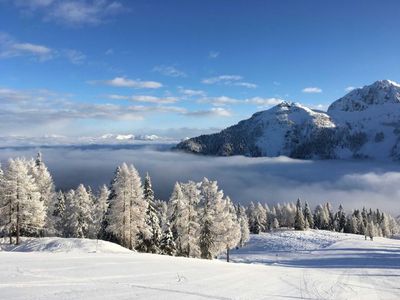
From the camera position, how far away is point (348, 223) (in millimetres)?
170625

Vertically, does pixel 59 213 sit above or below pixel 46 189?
below

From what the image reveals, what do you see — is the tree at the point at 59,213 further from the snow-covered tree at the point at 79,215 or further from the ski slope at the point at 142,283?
the ski slope at the point at 142,283

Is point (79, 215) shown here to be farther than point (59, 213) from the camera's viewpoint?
No

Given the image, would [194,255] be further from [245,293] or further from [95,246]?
[245,293]

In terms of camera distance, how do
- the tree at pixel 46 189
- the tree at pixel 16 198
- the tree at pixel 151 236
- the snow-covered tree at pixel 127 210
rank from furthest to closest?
the tree at pixel 46 189, the tree at pixel 151 236, the snow-covered tree at pixel 127 210, the tree at pixel 16 198

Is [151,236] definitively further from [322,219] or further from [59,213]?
[322,219]

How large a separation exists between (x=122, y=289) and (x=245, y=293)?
5.74m

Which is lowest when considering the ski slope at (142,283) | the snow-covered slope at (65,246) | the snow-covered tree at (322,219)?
the snow-covered tree at (322,219)

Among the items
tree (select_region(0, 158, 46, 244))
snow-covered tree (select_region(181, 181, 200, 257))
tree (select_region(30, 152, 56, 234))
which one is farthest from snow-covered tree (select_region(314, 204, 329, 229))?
tree (select_region(0, 158, 46, 244))

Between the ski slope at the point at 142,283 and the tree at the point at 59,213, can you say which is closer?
the ski slope at the point at 142,283

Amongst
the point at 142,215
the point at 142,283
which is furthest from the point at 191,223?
the point at 142,283

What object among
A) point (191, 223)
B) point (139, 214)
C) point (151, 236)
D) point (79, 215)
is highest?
point (139, 214)

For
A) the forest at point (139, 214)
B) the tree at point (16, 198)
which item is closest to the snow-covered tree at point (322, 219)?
the forest at point (139, 214)

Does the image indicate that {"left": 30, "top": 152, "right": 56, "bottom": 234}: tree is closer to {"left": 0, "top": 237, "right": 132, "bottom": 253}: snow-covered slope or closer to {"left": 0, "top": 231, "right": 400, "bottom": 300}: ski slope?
{"left": 0, "top": 237, "right": 132, "bottom": 253}: snow-covered slope
